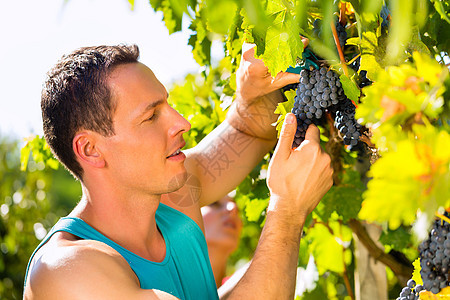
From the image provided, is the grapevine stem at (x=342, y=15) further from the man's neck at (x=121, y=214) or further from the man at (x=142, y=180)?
the man's neck at (x=121, y=214)

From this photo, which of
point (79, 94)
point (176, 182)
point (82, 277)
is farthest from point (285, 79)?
point (82, 277)

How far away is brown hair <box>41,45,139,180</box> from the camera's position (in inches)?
56.6

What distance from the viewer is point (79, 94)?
57.2 inches

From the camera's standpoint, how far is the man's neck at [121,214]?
1501 mm

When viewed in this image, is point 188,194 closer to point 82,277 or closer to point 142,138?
point 142,138

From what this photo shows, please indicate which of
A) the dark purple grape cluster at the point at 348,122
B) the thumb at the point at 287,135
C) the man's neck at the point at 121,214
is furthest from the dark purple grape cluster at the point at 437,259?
the man's neck at the point at 121,214

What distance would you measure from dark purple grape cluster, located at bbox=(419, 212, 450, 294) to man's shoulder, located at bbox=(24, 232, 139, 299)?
615 mm

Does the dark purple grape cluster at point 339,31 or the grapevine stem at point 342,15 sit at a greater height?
the grapevine stem at point 342,15

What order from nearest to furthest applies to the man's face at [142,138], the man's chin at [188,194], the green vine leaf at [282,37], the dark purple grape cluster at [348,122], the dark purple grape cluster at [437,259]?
the dark purple grape cluster at [437,259] < the green vine leaf at [282,37] < the dark purple grape cluster at [348,122] < the man's face at [142,138] < the man's chin at [188,194]

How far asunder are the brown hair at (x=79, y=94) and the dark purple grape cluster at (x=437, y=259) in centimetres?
84

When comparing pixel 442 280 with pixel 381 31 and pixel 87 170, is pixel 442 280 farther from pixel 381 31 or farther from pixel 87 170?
pixel 87 170

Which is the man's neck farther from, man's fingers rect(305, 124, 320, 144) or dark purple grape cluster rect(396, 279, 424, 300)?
dark purple grape cluster rect(396, 279, 424, 300)

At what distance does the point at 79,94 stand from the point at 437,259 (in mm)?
976

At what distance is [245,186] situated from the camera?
1986 mm
